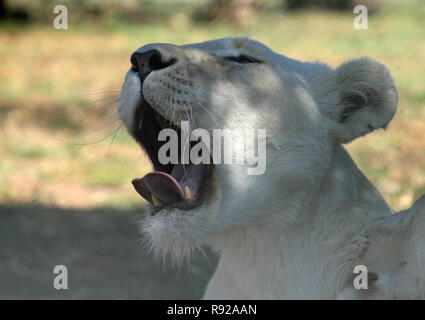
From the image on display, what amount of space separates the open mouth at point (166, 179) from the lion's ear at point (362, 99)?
0.64 meters

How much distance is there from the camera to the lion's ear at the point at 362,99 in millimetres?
3113

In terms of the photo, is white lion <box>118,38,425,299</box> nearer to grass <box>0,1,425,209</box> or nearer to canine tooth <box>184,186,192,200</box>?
canine tooth <box>184,186,192,200</box>

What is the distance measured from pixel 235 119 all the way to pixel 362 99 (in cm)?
63

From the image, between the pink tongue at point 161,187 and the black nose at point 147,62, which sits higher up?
the black nose at point 147,62

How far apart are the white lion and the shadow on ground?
1.35m

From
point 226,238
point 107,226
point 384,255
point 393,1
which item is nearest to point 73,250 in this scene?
point 107,226

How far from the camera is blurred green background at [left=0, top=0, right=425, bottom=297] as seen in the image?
643 centimetres

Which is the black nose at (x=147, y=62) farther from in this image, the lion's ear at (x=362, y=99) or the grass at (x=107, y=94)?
the lion's ear at (x=362, y=99)

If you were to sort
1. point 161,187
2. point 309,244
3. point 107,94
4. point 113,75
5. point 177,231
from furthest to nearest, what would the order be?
1. point 113,75
2. point 107,94
3. point 309,244
4. point 161,187
5. point 177,231

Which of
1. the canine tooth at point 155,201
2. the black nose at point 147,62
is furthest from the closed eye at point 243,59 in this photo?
the canine tooth at point 155,201

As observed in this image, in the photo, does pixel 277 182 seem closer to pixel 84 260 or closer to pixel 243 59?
pixel 243 59

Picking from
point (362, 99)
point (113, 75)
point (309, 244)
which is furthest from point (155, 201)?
point (113, 75)

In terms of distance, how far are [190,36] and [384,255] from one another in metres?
10.0

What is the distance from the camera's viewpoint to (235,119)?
9.48 ft
